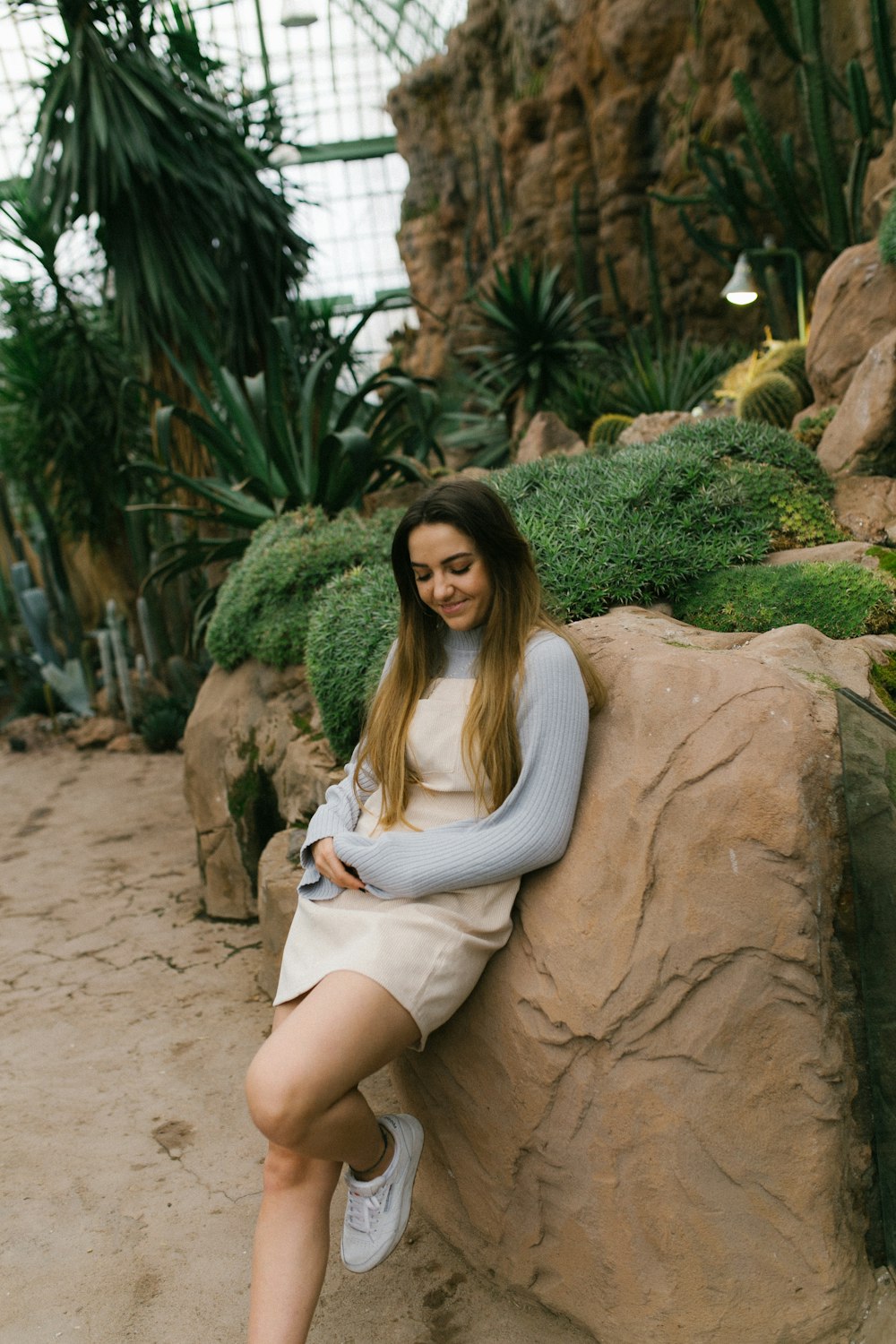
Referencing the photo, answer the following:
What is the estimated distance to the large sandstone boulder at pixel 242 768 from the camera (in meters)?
4.30

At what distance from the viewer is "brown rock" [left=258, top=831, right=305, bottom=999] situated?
130 inches

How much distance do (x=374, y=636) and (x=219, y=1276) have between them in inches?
76.2

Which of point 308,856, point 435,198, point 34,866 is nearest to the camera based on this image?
point 308,856

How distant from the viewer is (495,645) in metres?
2.13

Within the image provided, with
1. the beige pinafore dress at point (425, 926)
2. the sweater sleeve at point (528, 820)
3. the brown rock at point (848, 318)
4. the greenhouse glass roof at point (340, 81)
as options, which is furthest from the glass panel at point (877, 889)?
the greenhouse glass roof at point (340, 81)

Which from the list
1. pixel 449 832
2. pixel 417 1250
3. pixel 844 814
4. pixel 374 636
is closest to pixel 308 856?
pixel 449 832

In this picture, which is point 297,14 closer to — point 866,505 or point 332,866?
point 866,505

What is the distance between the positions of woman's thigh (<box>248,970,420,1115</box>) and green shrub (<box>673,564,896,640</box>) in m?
1.56

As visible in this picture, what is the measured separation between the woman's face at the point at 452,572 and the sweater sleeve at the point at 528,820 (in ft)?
0.69

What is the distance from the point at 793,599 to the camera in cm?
294

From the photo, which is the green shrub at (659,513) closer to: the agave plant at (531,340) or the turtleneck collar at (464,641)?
the turtleneck collar at (464,641)

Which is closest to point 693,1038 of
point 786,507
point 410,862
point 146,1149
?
point 410,862

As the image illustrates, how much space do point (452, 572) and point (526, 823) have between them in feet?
1.79

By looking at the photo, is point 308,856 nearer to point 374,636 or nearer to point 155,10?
point 374,636
